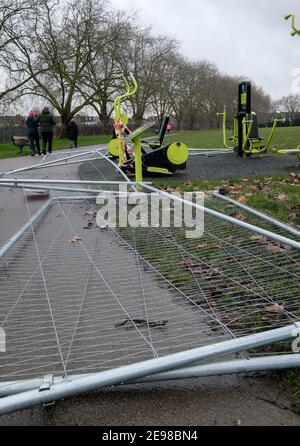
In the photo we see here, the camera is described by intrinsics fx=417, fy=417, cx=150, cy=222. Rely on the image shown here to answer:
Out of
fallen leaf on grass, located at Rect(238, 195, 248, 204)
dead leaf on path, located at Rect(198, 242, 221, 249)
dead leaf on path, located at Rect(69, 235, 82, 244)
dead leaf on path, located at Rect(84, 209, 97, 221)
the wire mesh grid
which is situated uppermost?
fallen leaf on grass, located at Rect(238, 195, 248, 204)

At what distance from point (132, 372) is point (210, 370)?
1.17 ft

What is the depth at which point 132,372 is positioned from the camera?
178cm

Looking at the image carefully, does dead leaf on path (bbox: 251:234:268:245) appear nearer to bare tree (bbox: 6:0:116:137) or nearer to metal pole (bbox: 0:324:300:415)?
metal pole (bbox: 0:324:300:415)

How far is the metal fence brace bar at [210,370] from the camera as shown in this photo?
1.81m

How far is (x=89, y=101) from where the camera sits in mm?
35500

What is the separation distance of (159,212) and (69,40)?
2835cm

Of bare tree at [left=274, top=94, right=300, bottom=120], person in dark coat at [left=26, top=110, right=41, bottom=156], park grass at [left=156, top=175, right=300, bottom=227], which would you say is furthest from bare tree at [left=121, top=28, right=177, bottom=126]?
bare tree at [left=274, top=94, right=300, bottom=120]

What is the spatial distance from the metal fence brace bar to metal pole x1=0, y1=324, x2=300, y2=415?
5 cm

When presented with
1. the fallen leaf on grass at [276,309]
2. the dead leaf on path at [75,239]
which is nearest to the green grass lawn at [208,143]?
the dead leaf on path at [75,239]

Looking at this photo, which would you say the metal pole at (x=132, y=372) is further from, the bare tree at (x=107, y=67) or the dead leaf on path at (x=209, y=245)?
the bare tree at (x=107, y=67)

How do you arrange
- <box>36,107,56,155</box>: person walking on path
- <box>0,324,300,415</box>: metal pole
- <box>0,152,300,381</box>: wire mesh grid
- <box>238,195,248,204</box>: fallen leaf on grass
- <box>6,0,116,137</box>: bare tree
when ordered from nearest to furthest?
1. <box>0,324,300,415</box>: metal pole
2. <box>0,152,300,381</box>: wire mesh grid
3. <box>238,195,248,204</box>: fallen leaf on grass
4. <box>36,107,56,155</box>: person walking on path
5. <box>6,0,116,137</box>: bare tree

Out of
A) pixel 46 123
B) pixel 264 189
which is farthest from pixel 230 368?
pixel 46 123

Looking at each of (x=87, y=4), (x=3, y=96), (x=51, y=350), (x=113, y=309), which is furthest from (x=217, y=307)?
(x=87, y=4)

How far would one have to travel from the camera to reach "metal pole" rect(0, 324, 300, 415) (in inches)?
65.8
